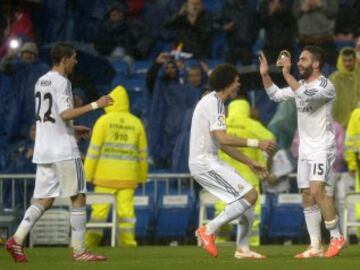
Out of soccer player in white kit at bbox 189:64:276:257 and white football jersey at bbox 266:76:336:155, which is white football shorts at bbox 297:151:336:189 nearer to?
white football jersey at bbox 266:76:336:155

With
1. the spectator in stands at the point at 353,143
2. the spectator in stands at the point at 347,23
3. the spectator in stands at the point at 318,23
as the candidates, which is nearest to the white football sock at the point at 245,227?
the spectator in stands at the point at 353,143

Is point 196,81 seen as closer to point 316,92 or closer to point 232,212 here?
point 316,92

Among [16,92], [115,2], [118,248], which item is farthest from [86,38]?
[118,248]

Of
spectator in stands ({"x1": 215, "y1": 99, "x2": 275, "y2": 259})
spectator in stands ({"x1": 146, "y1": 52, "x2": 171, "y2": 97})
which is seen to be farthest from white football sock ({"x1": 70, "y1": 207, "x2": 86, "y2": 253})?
spectator in stands ({"x1": 146, "y1": 52, "x2": 171, "y2": 97})

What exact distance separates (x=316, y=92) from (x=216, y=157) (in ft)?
4.32

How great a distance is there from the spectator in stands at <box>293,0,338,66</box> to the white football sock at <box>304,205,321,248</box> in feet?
29.3

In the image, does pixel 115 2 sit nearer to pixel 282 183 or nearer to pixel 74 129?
pixel 282 183

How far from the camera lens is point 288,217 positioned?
2312 centimetres

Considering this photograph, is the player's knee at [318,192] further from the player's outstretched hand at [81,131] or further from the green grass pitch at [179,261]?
the player's outstretched hand at [81,131]

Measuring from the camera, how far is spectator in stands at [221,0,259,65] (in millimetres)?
26234

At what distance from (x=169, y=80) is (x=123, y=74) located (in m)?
1.98

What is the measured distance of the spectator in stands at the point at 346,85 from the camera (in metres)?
23.5

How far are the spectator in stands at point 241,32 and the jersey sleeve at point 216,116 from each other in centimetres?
940

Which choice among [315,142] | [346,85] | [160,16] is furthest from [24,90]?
[315,142]
